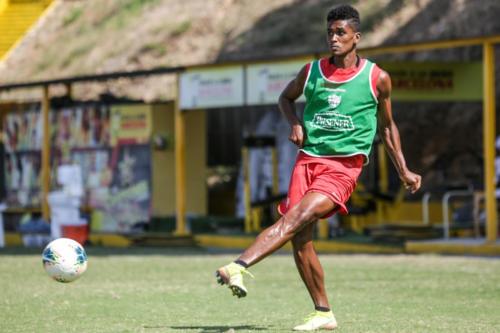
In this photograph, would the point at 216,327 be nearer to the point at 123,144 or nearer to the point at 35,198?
the point at 123,144

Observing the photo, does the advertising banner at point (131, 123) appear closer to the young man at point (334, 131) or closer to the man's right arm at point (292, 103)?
the man's right arm at point (292, 103)

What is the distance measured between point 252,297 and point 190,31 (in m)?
35.7

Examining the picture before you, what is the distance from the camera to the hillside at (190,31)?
38.4 metres

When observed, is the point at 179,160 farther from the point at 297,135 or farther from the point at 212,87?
the point at 297,135

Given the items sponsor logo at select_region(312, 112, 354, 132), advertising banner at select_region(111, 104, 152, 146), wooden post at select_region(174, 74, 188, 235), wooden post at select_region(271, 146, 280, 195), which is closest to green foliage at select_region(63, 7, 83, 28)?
advertising banner at select_region(111, 104, 152, 146)

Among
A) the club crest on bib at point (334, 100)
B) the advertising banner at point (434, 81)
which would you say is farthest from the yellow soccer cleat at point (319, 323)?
the advertising banner at point (434, 81)

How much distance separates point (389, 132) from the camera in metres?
9.60

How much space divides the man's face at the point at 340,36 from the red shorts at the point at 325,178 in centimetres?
81

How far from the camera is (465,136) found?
109 ft

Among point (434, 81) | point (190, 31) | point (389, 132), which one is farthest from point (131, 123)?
point (190, 31)

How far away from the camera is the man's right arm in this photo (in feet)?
30.6

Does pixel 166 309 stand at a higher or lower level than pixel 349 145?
lower

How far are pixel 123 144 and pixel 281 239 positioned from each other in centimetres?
1785

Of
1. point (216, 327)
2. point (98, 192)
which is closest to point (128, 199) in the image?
point (98, 192)
